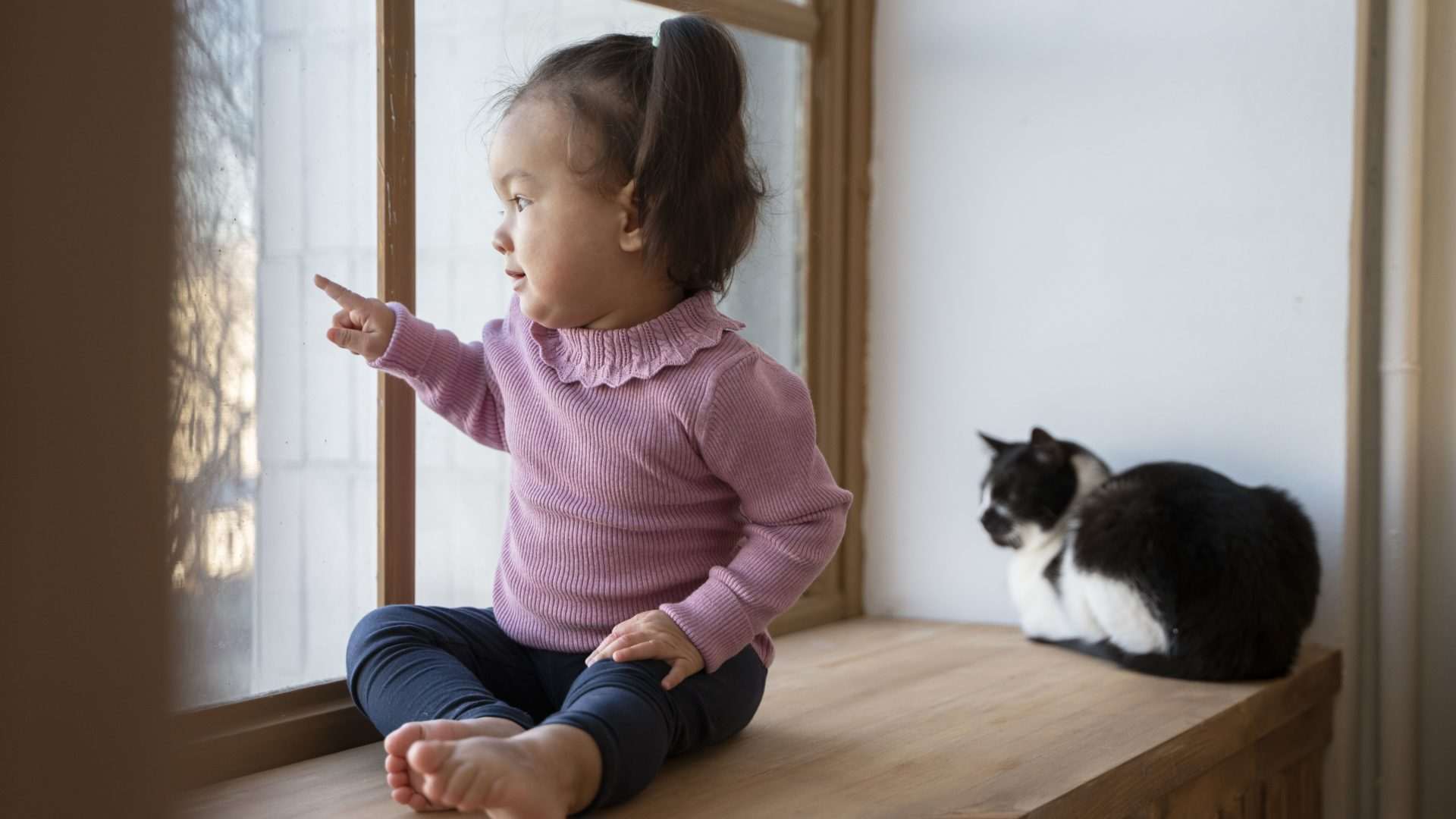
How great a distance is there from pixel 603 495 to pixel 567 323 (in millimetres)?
155

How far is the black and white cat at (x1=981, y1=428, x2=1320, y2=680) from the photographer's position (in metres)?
1.40

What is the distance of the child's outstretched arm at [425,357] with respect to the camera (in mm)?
1091

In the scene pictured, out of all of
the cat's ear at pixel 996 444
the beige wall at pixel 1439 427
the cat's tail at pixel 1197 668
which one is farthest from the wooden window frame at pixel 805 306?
→ the beige wall at pixel 1439 427

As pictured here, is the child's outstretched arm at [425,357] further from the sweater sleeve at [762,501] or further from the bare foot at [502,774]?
the bare foot at [502,774]

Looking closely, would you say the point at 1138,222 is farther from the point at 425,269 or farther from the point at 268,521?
the point at 268,521

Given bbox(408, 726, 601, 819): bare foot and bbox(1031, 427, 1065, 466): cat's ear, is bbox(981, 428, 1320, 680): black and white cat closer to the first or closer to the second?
bbox(1031, 427, 1065, 466): cat's ear

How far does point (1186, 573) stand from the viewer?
1.40m

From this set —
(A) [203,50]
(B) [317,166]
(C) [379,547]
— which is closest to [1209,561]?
(C) [379,547]

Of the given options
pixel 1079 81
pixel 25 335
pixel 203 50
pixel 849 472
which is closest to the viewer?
pixel 25 335

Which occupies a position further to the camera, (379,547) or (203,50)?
(379,547)

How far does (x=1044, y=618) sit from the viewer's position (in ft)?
5.24

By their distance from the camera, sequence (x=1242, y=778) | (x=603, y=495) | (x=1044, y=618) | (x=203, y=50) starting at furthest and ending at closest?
1. (x=1044, y=618)
2. (x=1242, y=778)
3. (x=603, y=495)
4. (x=203, y=50)

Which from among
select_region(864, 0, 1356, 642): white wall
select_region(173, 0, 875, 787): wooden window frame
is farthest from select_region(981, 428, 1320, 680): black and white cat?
select_region(173, 0, 875, 787): wooden window frame

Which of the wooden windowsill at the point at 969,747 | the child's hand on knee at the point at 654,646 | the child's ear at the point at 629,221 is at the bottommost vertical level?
the wooden windowsill at the point at 969,747
